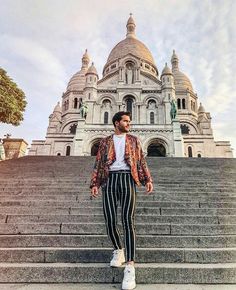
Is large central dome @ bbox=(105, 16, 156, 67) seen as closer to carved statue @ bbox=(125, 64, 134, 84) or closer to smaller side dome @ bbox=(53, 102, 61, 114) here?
carved statue @ bbox=(125, 64, 134, 84)

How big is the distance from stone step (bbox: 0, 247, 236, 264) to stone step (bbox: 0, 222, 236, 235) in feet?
2.74

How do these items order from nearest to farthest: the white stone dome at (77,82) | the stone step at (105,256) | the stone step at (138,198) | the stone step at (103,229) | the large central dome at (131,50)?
the stone step at (105,256)
the stone step at (103,229)
the stone step at (138,198)
the large central dome at (131,50)
the white stone dome at (77,82)

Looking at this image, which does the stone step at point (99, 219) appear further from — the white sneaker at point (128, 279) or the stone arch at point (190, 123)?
the stone arch at point (190, 123)

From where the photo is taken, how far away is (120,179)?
2.84m

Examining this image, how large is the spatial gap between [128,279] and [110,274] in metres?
0.35

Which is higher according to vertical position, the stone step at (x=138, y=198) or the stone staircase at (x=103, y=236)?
the stone step at (x=138, y=198)

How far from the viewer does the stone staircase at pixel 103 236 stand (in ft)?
9.41

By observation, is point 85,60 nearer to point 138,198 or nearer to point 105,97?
point 105,97

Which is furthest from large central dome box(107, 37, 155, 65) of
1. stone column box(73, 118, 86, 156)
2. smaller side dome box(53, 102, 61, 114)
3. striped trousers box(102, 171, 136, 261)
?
striped trousers box(102, 171, 136, 261)

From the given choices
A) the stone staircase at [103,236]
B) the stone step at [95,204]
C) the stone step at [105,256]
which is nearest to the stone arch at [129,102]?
the stone staircase at [103,236]

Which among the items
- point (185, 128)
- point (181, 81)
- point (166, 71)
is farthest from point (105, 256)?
point (181, 81)

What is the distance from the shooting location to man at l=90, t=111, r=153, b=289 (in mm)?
2760

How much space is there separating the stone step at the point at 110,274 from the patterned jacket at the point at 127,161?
86 cm

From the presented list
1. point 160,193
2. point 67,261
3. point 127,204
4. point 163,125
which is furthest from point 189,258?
point 163,125
